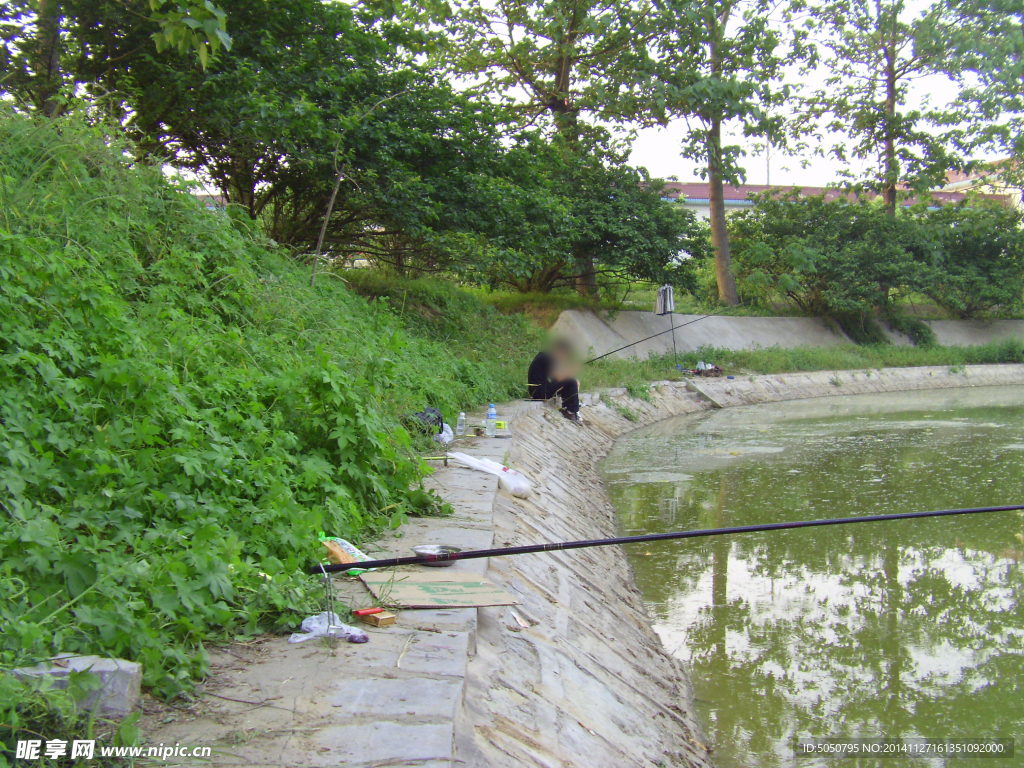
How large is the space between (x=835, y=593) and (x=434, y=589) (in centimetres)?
308

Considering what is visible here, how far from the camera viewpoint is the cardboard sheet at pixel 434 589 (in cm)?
334

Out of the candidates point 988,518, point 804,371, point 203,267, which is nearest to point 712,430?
point 988,518

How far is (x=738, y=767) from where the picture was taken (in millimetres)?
3361

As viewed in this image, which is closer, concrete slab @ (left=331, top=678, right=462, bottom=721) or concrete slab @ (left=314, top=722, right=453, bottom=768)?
concrete slab @ (left=314, top=722, right=453, bottom=768)

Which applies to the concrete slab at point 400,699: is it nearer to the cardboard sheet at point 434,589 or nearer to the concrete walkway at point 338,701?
the concrete walkway at point 338,701

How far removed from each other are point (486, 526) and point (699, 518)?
2.99 meters

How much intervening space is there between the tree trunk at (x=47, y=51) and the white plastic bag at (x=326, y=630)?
731 centimetres

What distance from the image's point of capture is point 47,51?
8141mm

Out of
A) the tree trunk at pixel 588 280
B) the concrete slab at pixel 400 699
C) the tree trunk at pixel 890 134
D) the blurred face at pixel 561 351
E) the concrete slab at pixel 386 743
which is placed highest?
the tree trunk at pixel 890 134

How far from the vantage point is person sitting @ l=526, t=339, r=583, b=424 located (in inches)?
445

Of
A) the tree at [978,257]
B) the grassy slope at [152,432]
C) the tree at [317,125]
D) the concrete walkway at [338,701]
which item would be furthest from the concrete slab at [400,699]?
the tree at [978,257]

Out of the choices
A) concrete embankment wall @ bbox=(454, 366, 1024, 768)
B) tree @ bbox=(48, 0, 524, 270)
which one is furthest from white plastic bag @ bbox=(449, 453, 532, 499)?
tree @ bbox=(48, 0, 524, 270)

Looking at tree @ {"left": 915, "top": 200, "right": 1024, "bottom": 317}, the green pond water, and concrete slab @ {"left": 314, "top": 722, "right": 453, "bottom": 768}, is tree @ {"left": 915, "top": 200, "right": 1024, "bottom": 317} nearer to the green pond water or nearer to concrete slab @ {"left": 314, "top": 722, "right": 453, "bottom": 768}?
the green pond water

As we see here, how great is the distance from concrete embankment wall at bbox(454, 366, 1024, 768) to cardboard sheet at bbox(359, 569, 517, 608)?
10 centimetres
